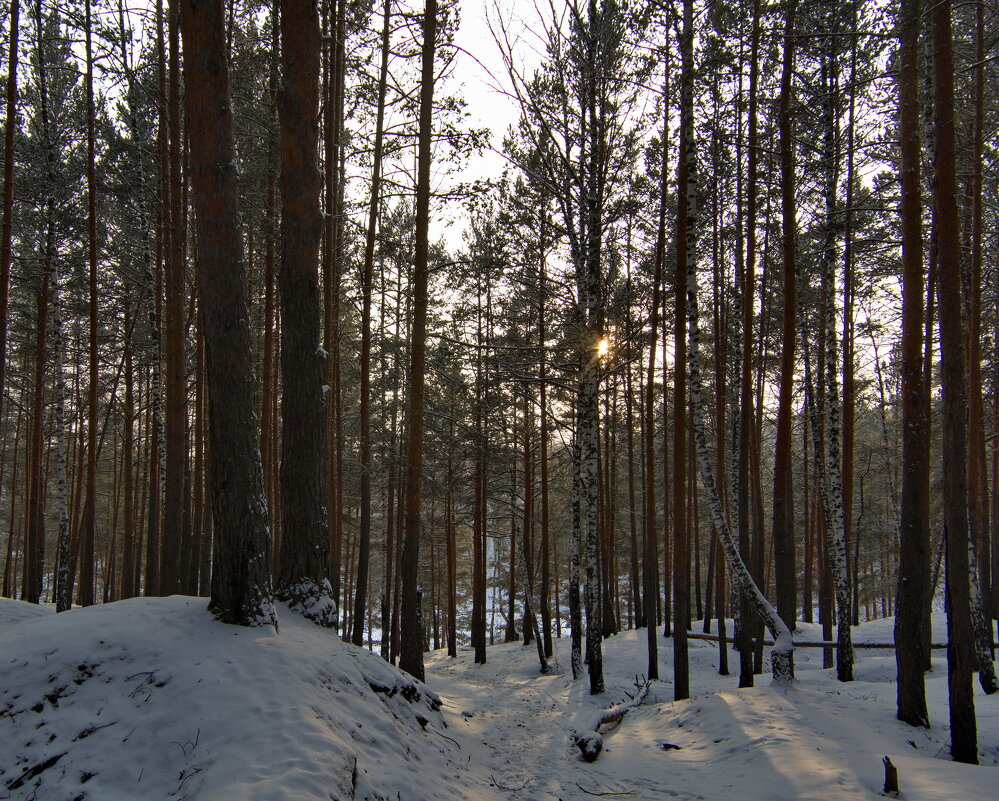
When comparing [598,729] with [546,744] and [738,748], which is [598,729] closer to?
[546,744]

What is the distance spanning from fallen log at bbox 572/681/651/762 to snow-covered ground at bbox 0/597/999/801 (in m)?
0.14

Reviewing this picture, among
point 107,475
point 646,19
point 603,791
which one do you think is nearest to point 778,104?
point 646,19

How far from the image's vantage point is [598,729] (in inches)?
327

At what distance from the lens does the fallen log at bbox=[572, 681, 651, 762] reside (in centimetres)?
679

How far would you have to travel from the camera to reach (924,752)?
6.09 metres

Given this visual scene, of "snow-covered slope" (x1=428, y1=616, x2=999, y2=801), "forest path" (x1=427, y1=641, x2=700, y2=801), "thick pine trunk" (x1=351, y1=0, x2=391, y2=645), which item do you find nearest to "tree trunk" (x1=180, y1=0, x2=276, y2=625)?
"forest path" (x1=427, y1=641, x2=700, y2=801)

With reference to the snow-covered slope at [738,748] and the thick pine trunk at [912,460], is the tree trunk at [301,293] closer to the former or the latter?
the snow-covered slope at [738,748]

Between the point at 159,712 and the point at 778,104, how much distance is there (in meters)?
12.9

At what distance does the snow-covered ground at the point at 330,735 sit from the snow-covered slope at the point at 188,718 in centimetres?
1

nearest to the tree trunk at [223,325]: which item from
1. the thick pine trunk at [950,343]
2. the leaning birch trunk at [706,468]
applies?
the leaning birch trunk at [706,468]


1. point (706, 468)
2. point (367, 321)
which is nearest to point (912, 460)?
point (706, 468)

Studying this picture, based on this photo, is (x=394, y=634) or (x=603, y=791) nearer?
(x=603, y=791)

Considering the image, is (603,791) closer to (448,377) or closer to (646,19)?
(448,377)

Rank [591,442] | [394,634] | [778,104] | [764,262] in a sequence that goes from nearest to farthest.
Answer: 1. [778,104]
2. [591,442]
3. [764,262]
4. [394,634]
